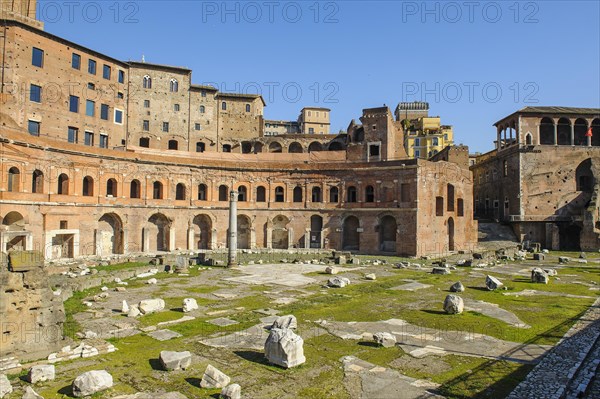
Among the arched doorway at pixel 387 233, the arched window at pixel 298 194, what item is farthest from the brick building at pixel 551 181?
the arched window at pixel 298 194

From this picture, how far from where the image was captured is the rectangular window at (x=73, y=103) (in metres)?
39.0

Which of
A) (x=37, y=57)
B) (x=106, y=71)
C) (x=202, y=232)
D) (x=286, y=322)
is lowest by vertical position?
(x=286, y=322)

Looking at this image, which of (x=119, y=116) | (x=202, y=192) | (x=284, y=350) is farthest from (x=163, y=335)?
(x=119, y=116)

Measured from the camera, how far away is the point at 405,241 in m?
36.8

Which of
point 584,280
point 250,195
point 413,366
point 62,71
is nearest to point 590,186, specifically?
point 584,280

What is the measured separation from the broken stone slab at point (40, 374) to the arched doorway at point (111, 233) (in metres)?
26.7

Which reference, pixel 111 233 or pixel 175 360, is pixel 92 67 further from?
pixel 175 360

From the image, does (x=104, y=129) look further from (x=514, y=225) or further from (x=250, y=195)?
(x=514, y=225)

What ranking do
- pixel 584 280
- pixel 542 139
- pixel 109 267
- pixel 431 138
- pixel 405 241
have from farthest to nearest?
pixel 431 138 < pixel 542 139 < pixel 405 241 < pixel 109 267 < pixel 584 280

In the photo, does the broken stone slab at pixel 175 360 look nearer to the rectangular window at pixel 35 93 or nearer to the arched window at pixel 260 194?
the arched window at pixel 260 194

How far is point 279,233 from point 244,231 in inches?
136

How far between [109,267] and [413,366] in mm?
22130

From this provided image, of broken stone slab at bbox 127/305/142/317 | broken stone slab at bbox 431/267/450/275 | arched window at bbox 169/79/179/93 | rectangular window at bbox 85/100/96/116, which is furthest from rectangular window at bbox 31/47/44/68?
broken stone slab at bbox 431/267/450/275

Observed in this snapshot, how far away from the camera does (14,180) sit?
1112 inches
